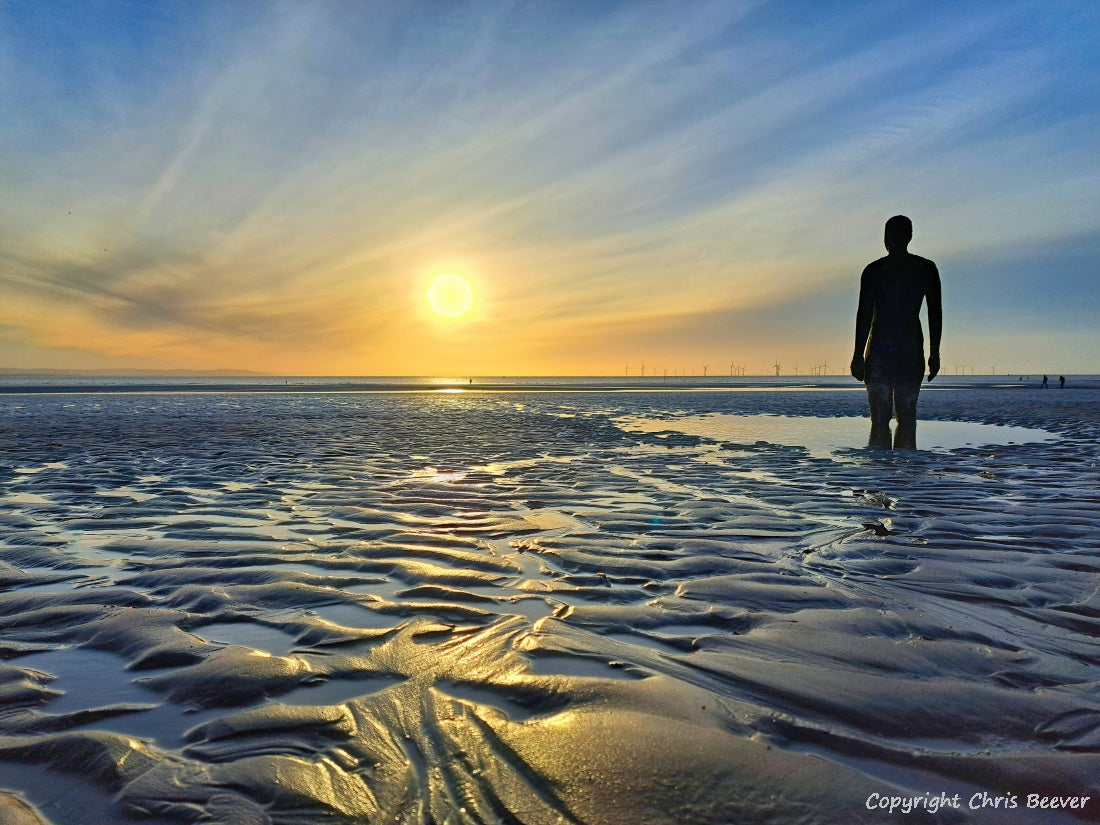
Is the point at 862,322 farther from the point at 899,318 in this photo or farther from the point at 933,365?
Answer: the point at 933,365

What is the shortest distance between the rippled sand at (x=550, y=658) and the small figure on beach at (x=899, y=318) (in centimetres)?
413

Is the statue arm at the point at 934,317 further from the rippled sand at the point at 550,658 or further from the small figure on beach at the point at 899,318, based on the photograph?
the rippled sand at the point at 550,658

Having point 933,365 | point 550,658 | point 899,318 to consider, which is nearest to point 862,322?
point 899,318

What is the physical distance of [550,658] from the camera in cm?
306

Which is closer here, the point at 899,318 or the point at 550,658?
the point at 550,658

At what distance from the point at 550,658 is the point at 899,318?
10505 mm

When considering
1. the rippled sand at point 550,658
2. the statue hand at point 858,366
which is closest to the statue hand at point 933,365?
the statue hand at point 858,366

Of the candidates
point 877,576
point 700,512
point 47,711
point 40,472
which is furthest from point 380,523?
point 40,472

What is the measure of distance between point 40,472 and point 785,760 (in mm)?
11598

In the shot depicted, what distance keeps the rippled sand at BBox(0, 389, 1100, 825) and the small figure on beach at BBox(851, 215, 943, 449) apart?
4.13 meters

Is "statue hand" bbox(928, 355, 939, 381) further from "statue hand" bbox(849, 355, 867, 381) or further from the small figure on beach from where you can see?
"statue hand" bbox(849, 355, 867, 381)

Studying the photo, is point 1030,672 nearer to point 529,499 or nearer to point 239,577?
point 239,577

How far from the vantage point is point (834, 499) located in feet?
23.7

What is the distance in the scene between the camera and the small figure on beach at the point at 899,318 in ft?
36.7
